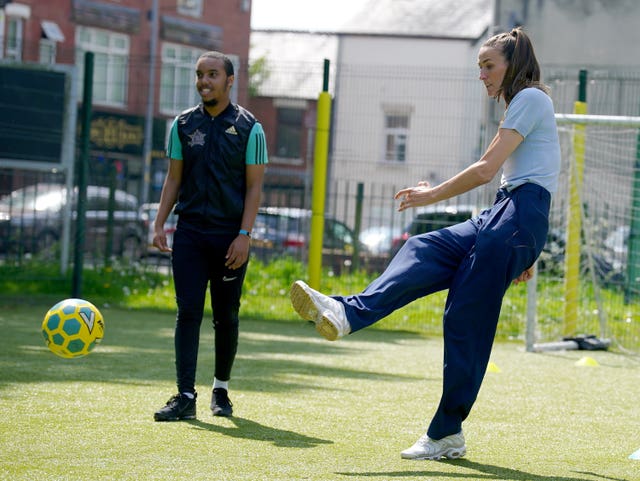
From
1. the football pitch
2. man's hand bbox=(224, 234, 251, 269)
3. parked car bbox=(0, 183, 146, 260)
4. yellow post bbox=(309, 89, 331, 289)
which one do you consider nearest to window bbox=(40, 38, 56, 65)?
parked car bbox=(0, 183, 146, 260)

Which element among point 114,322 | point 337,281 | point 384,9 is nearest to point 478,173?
point 114,322

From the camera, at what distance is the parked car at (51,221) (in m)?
13.7

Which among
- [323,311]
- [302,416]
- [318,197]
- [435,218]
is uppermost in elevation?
[318,197]

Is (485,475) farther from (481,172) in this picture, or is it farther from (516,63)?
(516,63)

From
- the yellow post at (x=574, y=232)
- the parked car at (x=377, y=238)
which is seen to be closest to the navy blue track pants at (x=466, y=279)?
the yellow post at (x=574, y=232)

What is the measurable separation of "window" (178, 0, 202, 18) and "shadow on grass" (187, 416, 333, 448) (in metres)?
32.1

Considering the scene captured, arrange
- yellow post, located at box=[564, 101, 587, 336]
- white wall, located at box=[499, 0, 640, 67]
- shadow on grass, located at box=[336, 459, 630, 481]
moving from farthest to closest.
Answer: white wall, located at box=[499, 0, 640, 67] → yellow post, located at box=[564, 101, 587, 336] → shadow on grass, located at box=[336, 459, 630, 481]

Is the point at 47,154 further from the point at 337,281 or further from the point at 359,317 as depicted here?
the point at 359,317

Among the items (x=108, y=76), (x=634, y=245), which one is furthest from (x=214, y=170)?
(x=108, y=76)

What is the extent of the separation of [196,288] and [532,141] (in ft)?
6.78

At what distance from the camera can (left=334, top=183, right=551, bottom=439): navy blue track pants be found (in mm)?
5141

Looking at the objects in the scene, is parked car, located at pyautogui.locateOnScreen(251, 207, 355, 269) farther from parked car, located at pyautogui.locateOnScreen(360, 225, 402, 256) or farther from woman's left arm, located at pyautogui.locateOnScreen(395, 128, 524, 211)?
woman's left arm, located at pyautogui.locateOnScreen(395, 128, 524, 211)

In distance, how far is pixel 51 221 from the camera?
1400cm

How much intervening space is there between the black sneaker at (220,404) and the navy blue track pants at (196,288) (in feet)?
0.25
